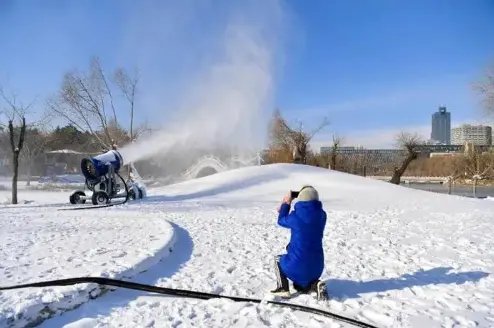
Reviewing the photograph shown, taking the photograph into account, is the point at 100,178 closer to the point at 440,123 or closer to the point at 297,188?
the point at 297,188

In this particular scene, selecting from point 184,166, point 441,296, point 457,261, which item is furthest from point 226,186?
point 184,166

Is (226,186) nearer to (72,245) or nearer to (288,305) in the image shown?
(72,245)

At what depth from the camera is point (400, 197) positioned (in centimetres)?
1920

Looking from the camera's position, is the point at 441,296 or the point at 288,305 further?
the point at 441,296

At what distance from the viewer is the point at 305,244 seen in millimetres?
4562

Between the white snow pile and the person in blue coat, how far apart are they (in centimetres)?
211

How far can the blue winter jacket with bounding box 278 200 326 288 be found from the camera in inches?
179

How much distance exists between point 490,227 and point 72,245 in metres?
9.71

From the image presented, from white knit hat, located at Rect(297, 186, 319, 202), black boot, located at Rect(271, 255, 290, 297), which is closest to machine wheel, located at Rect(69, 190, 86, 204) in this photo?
black boot, located at Rect(271, 255, 290, 297)

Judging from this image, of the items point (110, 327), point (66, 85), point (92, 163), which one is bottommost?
point (110, 327)

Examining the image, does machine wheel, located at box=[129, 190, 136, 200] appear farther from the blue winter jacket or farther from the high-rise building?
the high-rise building

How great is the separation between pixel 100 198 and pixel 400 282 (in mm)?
13269

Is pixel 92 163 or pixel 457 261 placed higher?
pixel 92 163

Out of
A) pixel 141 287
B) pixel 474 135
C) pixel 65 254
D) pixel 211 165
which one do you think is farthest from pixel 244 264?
pixel 474 135
